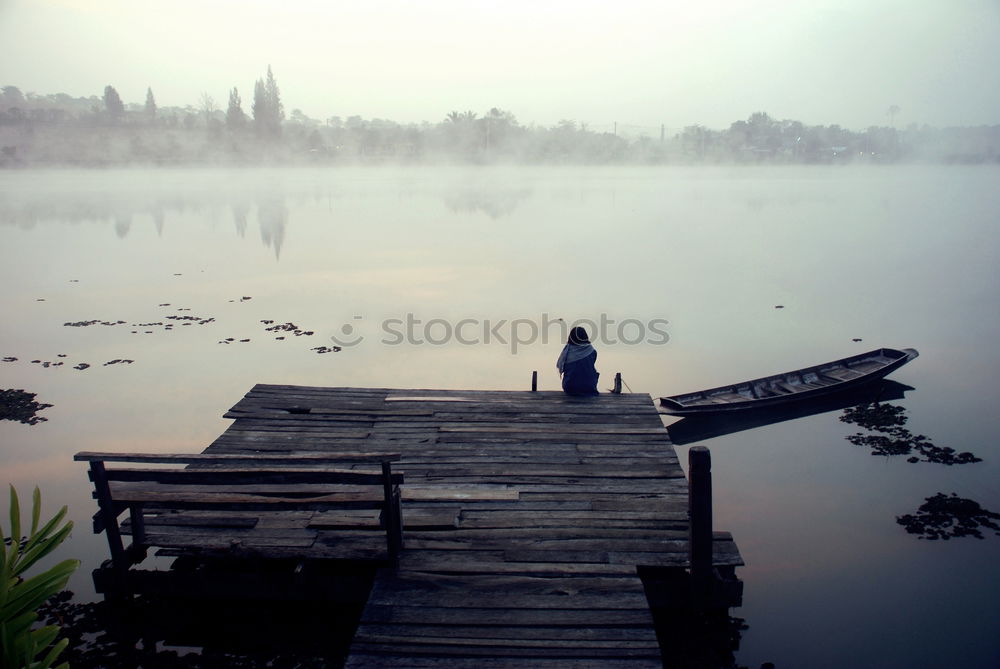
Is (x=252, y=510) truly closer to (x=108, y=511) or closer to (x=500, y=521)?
(x=108, y=511)

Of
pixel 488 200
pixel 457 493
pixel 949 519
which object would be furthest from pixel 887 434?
pixel 488 200

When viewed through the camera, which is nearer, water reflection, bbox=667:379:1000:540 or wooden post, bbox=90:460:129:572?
wooden post, bbox=90:460:129:572

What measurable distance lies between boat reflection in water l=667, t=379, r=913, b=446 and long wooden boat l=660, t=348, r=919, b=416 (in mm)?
201

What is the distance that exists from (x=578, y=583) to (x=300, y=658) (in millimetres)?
2732

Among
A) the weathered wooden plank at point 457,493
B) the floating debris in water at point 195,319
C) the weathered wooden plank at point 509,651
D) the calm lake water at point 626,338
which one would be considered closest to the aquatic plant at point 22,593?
the weathered wooden plank at point 509,651

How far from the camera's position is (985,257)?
35875 mm

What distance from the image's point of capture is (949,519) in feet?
33.2

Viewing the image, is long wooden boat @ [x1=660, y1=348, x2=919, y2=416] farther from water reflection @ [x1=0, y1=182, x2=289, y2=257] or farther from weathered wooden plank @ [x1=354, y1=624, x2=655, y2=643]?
water reflection @ [x1=0, y1=182, x2=289, y2=257]

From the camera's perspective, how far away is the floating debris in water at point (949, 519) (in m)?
9.74

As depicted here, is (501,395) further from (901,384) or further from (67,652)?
(901,384)

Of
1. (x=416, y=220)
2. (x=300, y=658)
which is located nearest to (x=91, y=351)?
(x=300, y=658)

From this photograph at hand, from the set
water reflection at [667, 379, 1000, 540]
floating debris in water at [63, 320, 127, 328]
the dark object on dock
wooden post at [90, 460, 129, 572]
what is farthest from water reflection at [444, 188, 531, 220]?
wooden post at [90, 460, 129, 572]

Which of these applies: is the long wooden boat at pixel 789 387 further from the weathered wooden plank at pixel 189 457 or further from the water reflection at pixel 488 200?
the water reflection at pixel 488 200

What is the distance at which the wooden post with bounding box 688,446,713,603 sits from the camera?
242 inches
